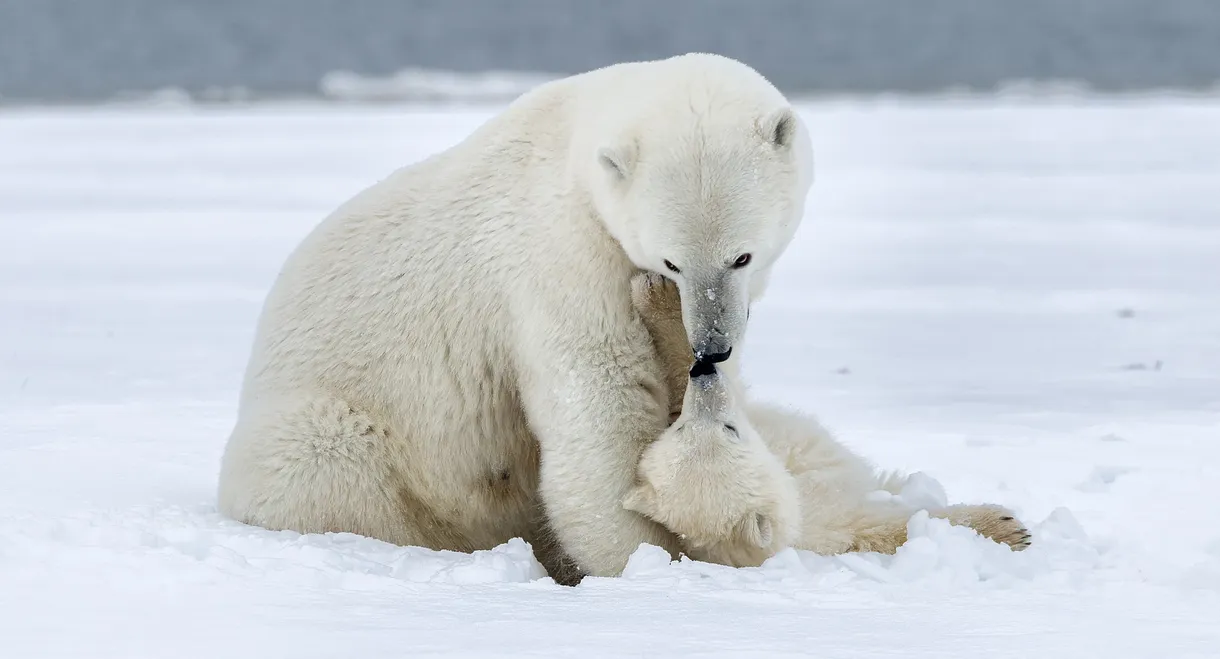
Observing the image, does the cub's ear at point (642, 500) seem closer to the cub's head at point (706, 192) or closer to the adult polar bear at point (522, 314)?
the adult polar bear at point (522, 314)

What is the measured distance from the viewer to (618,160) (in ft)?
9.32

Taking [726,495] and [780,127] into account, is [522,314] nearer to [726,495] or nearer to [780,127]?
[726,495]

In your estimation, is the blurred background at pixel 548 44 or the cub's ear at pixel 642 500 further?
the blurred background at pixel 548 44

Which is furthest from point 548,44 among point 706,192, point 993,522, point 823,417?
point 706,192

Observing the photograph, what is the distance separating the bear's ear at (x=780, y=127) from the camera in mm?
2867

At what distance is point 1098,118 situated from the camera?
16656 mm

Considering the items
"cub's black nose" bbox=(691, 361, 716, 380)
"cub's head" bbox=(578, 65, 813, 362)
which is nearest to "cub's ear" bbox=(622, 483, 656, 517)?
"cub's black nose" bbox=(691, 361, 716, 380)

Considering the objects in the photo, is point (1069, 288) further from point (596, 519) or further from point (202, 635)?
point (202, 635)

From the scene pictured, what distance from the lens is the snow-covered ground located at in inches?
93.5

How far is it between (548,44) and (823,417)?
2974 centimetres

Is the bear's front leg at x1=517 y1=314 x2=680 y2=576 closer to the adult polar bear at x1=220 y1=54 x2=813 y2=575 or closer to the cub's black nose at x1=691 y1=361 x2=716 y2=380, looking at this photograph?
the adult polar bear at x1=220 y1=54 x2=813 y2=575

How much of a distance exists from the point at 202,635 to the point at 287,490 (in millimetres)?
982

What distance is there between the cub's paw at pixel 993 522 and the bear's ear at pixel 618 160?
3.63ft

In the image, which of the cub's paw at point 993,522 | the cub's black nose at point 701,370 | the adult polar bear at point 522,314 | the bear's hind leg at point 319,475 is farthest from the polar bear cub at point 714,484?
the bear's hind leg at point 319,475
